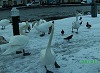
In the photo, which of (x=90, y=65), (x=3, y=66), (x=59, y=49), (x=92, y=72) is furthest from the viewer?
(x=59, y=49)

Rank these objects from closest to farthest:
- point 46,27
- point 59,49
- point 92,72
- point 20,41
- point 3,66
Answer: point 92,72 < point 3,66 < point 20,41 < point 59,49 < point 46,27

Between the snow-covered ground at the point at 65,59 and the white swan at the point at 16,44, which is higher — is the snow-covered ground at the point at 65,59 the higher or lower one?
the lower one

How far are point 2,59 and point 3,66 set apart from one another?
2.27 ft

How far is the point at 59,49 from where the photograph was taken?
8.02 meters

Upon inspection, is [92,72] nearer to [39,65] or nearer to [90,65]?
[90,65]

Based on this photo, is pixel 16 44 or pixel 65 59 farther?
pixel 16 44

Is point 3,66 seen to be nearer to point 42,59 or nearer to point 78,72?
point 42,59

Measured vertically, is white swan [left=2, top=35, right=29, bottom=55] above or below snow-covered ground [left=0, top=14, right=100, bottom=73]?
above

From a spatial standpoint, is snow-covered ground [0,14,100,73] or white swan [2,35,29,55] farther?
white swan [2,35,29,55]

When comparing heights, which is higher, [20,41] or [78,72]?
[20,41]

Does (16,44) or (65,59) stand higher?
(16,44)

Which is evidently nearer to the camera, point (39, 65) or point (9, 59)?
point (39, 65)

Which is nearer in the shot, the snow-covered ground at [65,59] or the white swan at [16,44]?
the snow-covered ground at [65,59]

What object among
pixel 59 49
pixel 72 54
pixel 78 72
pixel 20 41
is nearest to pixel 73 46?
pixel 59 49
